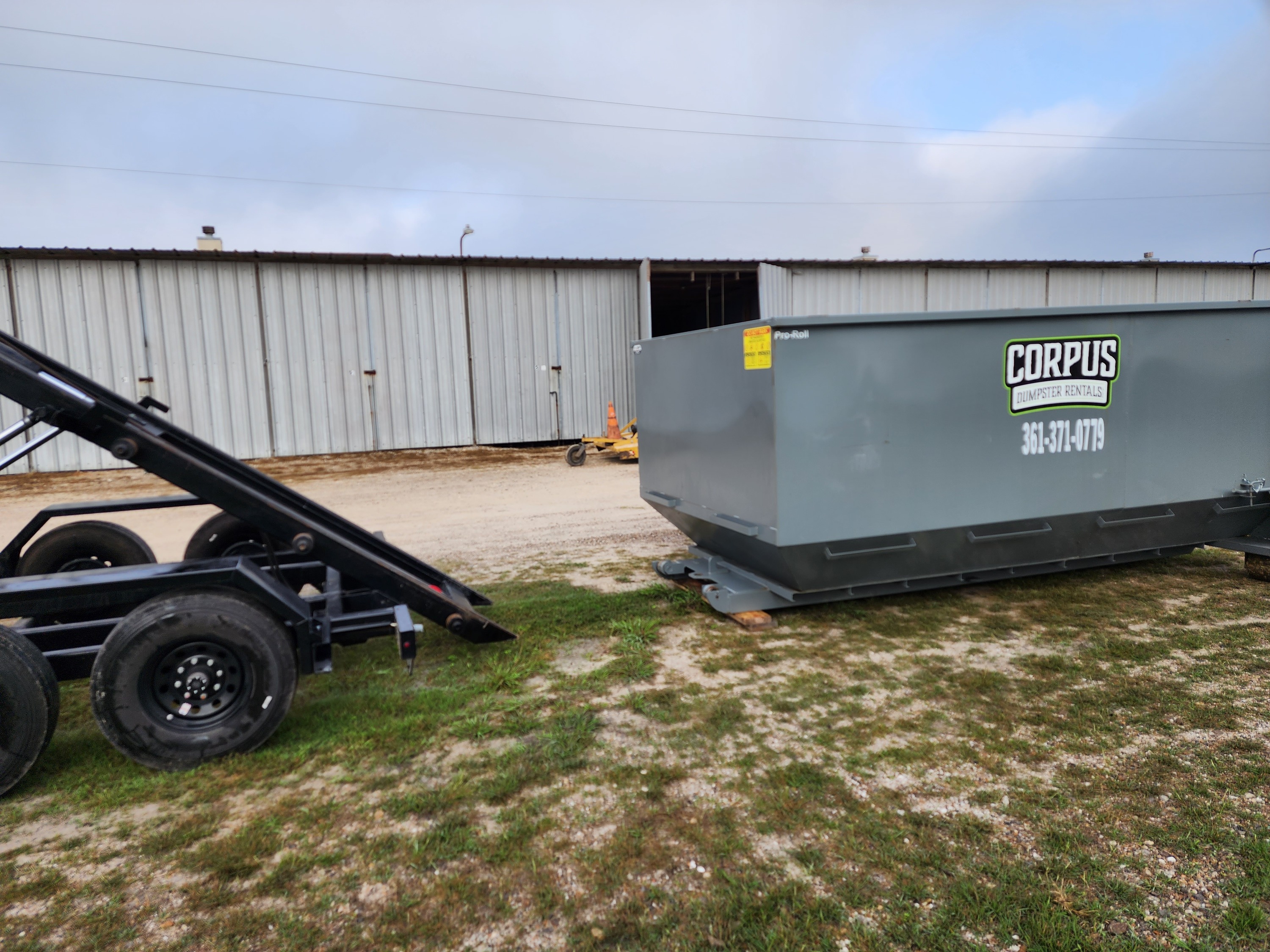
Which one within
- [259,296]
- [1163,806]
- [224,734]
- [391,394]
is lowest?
[1163,806]

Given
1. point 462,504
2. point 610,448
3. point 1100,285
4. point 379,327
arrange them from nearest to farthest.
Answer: point 462,504 → point 610,448 → point 379,327 → point 1100,285

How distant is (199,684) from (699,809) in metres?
2.48

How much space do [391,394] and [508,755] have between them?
15.2 m

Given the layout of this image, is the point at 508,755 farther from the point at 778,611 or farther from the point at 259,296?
the point at 259,296

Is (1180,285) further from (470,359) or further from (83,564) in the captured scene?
(83,564)

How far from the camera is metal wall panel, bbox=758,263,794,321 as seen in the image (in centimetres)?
1908

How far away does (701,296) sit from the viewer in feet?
78.0

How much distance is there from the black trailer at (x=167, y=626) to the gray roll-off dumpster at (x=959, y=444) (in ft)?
8.15

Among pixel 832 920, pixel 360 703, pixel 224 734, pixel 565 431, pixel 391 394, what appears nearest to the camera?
pixel 832 920

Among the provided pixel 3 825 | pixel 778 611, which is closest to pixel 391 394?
pixel 778 611

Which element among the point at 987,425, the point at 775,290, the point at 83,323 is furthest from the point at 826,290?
the point at 83,323

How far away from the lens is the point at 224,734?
3.55 m

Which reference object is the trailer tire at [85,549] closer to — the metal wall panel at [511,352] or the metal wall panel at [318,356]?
the metal wall panel at [318,356]

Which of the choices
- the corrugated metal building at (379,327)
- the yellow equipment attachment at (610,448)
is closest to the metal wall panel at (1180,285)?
the corrugated metal building at (379,327)
